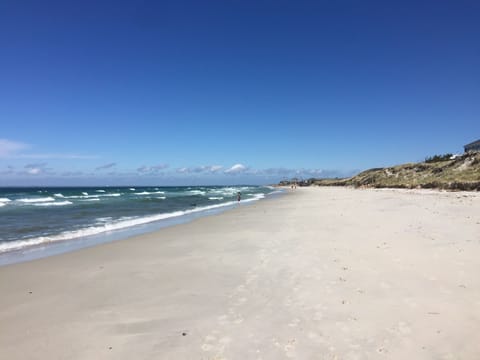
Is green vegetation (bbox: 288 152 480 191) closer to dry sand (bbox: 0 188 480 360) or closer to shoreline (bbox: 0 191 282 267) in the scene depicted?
dry sand (bbox: 0 188 480 360)

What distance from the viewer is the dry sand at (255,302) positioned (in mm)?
3744

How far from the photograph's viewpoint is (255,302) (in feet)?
16.9

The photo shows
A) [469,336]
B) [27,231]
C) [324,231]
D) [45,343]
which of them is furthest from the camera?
[27,231]

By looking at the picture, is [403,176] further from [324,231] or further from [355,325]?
[355,325]

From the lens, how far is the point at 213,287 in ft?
19.7

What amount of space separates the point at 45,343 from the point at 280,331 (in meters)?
3.17

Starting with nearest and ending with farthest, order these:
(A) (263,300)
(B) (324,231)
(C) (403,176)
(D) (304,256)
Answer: (A) (263,300) → (D) (304,256) → (B) (324,231) → (C) (403,176)

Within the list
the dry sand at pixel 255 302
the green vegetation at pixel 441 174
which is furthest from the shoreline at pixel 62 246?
the green vegetation at pixel 441 174

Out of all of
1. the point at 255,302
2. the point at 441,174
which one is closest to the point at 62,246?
the point at 255,302

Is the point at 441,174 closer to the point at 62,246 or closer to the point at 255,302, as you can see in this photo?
the point at 255,302

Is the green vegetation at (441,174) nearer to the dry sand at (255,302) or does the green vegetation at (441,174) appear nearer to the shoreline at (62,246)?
the dry sand at (255,302)

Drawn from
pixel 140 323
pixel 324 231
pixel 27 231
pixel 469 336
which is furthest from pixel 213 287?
pixel 27 231

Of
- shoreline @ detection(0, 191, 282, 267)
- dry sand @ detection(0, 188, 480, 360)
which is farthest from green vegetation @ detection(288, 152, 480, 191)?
shoreline @ detection(0, 191, 282, 267)

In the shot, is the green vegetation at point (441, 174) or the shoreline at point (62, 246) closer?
the shoreline at point (62, 246)
